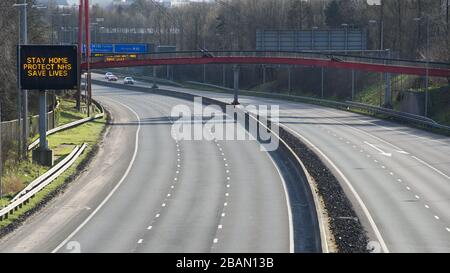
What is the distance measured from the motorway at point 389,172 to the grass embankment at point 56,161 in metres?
15.7

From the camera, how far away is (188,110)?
106688 millimetres

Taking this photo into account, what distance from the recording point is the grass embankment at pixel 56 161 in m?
48.4

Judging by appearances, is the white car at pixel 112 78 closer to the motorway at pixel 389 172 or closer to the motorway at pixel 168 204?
the motorway at pixel 389 172

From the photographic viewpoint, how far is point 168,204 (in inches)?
1916

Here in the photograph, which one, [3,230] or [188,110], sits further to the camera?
[188,110]

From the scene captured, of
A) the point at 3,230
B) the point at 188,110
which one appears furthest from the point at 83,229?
the point at 188,110

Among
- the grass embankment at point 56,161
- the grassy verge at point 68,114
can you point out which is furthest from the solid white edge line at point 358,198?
the grassy verge at point 68,114

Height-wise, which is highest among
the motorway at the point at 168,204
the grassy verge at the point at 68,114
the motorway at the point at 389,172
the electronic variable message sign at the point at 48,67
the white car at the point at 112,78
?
the electronic variable message sign at the point at 48,67

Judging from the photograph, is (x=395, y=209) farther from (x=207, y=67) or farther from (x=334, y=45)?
(x=207, y=67)

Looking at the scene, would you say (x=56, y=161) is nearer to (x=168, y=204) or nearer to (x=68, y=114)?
(x=168, y=204)

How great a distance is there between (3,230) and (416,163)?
3096 cm

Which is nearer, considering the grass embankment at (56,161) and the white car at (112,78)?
the grass embankment at (56,161)
